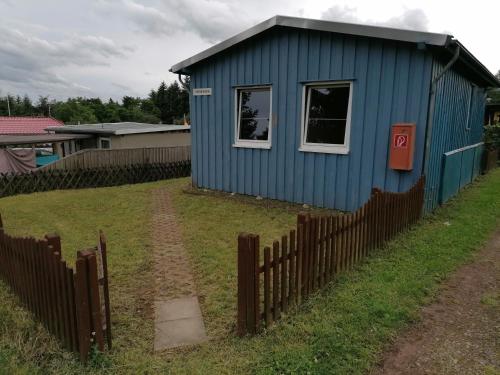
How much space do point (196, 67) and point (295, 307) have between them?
7.46 m

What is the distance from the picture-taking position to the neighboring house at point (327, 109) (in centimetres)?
628

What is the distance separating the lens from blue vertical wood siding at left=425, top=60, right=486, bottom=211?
272 inches

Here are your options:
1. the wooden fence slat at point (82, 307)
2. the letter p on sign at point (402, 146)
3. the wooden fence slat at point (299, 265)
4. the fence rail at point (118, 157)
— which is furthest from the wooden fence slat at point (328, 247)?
the fence rail at point (118, 157)

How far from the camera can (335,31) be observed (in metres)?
6.56

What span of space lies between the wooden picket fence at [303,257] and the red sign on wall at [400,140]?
4.36 ft

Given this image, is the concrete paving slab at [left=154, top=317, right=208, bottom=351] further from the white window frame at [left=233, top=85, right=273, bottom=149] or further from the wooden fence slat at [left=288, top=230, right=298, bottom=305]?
the white window frame at [left=233, top=85, right=273, bottom=149]

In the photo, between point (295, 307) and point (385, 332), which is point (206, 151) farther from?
point (385, 332)

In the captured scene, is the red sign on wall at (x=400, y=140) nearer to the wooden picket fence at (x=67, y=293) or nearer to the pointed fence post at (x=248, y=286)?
the pointed fence post at (x=248, y=286)

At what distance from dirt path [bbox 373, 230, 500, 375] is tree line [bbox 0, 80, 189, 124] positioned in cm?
6438

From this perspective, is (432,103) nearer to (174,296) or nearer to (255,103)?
(255,103)

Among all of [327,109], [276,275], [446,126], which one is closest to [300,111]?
[327,109]

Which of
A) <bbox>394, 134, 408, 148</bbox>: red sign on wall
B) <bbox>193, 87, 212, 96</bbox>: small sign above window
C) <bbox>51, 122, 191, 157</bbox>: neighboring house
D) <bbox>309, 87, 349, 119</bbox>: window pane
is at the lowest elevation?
<bbox>51, 122, 191, 157</bbox>: neighboring house

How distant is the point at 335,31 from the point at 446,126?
3.45m

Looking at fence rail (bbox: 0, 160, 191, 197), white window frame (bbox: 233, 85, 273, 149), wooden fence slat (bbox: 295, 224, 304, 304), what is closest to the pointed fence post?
wooden fence slat (bbox: 295, 224, 304, 304)
